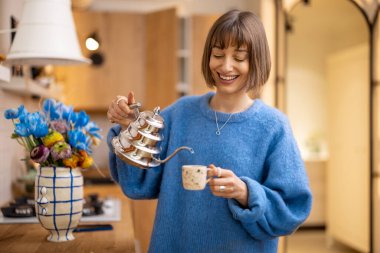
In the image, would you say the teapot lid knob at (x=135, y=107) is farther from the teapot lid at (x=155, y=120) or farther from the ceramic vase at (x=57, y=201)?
the ceramic vase at (x=57, y=201)

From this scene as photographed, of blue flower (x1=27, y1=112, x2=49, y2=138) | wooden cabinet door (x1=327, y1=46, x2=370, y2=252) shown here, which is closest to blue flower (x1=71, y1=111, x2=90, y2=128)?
blue flower (x1=27, y1=112, x2=49, y2=138)

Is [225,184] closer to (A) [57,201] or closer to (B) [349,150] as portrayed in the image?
(A) [57,201]

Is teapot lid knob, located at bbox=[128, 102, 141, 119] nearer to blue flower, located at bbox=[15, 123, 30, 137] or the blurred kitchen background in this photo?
blue flower, located at bbox=[15, 123, 30, 137]

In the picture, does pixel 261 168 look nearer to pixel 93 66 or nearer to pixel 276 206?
pixel 276 206

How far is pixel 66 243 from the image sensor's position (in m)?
1.46

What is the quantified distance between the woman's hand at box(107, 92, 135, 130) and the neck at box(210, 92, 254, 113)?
261mm

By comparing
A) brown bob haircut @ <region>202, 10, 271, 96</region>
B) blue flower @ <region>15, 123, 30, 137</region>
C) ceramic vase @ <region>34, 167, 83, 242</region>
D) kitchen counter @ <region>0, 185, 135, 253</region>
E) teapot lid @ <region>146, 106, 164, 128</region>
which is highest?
brown bob haircut @ <region>202, 10, 271, 96</region>

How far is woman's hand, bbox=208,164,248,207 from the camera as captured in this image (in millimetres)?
1128

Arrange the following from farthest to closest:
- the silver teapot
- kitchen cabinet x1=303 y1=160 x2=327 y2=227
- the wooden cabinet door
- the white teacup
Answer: kitchen cabinet x1=303 y1=160 x2=327 y2=227 → the wooden cabinet door → the silver teapot → the white teacup

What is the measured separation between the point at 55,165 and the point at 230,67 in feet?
1.98

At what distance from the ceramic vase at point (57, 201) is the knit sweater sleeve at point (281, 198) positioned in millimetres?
497

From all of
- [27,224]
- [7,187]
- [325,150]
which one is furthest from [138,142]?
[325,150]

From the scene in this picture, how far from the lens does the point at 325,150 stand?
244 inches

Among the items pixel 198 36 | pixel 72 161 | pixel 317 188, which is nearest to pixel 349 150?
pixel 317 188
